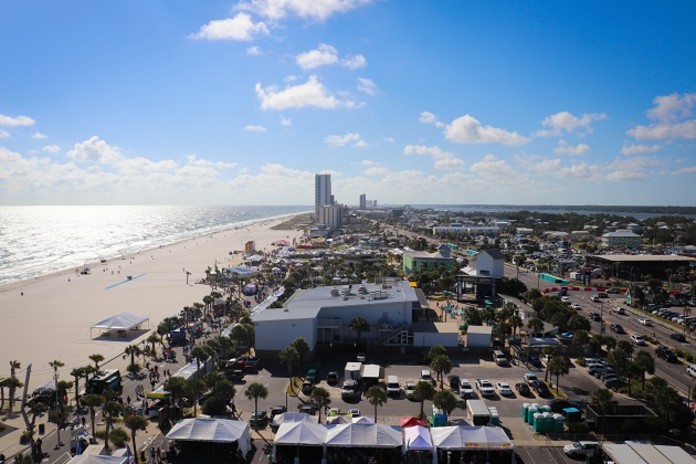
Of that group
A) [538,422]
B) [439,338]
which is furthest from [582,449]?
[439,338]

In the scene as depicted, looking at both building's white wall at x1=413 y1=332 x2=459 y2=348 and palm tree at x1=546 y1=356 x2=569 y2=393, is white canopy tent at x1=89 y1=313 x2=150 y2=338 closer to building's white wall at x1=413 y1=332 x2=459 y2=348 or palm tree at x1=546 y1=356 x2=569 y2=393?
building's white wall at x1=413 y1=332 x2=459 y2=348

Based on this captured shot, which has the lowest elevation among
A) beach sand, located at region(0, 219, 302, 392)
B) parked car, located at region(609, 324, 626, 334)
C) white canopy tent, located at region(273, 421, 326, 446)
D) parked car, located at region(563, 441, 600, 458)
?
beach sand, located at region(0, 219, 302, 392)

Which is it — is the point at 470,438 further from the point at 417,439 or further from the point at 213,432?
the point at 213,432

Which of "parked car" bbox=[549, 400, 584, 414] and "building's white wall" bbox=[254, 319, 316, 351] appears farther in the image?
"building's white wall" bbox=[254, 319, 316, 351]

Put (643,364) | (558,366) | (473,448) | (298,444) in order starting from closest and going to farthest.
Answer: (473,448), (298,444), (558,366), (643,364)

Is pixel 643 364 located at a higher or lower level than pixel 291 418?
higher

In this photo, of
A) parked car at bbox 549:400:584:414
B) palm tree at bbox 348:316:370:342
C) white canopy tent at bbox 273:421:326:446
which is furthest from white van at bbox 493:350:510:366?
white canopy tent at bbox 273:421:326:446
